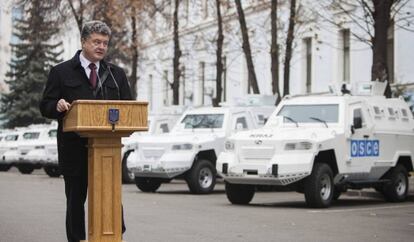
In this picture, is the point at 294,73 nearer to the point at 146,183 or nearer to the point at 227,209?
the point at 146,183

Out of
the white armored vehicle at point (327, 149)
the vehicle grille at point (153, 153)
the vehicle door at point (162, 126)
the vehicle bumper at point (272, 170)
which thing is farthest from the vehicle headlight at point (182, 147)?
the vehicle door at point (162, 126)

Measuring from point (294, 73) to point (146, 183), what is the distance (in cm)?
1642

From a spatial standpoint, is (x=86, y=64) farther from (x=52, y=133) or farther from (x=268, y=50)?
(x=268, y=50)

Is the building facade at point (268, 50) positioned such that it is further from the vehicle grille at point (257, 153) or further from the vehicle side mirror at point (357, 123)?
the vehicle grille at point (257, 153)

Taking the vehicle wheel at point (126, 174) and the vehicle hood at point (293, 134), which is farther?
the vehicle wheel at point (126, 174)

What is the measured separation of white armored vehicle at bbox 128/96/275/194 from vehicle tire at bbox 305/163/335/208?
16.1 feet

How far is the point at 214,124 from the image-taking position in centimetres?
2255

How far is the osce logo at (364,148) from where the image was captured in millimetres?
17172

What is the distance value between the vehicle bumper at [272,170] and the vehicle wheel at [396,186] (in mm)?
2911

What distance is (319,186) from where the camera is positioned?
16078 millimetres

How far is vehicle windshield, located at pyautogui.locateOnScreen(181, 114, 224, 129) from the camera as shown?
22.5m

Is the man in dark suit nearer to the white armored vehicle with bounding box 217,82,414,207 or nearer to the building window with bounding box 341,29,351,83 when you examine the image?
the white armored vehicle with bounding box 217,82,414,207

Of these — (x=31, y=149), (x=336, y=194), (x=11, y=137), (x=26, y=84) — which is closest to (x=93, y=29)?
(x=336, y=194)

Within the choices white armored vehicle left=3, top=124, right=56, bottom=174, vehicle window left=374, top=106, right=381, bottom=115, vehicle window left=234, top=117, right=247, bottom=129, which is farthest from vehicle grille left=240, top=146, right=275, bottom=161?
white armored vehicle left=3, top=124, right=56, bottom=174
